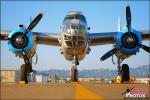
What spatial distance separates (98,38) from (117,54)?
2205 millimetres

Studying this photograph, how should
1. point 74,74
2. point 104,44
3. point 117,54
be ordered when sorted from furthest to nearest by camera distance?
point 104,44
point 117,54
point 74,74

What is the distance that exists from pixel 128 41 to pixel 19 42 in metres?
7.76

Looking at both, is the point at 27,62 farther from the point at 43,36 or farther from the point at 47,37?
the point at 47,37

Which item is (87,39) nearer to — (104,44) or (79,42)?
(79,42)

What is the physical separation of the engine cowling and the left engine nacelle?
6368 millimetres

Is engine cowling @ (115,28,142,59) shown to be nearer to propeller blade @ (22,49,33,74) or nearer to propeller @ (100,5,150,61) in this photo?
propeller @ (100,5,150,61)

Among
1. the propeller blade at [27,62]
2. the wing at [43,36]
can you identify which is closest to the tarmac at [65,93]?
the propeller blade at [27,62]

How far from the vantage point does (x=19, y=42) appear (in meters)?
21.6

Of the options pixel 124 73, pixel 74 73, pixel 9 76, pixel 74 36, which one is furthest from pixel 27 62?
pixel 9 76

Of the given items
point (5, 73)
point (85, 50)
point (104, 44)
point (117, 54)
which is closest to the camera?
point (85, 50)

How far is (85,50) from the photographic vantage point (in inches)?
873

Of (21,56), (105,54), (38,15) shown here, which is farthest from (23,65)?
(105,54)

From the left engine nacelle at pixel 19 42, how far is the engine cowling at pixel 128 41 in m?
6.37

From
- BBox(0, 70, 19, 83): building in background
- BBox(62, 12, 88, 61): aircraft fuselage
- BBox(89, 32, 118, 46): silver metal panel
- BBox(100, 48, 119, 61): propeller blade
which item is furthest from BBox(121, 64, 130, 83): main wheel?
BBox(0, 70, 19, 83): building in background
